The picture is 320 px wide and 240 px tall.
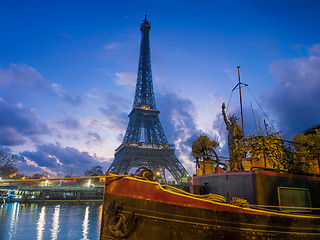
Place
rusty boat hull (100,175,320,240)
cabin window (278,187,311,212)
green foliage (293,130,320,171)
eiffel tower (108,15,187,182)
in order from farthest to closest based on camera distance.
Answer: eiffel tower (108,15,187,182) → green foliage (293,130,320,171) → cabin window (278,187,311,212) → rusty boat hull (100,175,320,240)

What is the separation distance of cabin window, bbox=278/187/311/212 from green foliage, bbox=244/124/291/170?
0.84m

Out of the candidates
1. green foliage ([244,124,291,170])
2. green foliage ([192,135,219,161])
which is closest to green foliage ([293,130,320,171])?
green foliage ([244,124,291,170])

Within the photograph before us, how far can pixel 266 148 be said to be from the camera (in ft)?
24.3

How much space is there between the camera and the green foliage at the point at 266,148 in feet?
23.8

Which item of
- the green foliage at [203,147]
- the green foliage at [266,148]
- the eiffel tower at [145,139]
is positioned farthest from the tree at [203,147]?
the eiffel tower at [145,139]

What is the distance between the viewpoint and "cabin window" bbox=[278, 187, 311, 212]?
675 cm

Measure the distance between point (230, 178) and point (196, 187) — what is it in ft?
4.74

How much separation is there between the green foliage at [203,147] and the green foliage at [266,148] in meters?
2.38

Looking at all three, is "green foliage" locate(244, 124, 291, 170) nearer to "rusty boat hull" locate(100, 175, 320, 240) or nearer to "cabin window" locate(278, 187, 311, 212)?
"cabin window" locate(278, 187, 311, 212)

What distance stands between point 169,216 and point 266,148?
4.06 m

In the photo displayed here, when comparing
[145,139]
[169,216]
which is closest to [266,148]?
[169,216]

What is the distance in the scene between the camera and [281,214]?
19.9ft

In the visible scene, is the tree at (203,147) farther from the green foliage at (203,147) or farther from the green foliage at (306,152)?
the green foliage at (306,152)

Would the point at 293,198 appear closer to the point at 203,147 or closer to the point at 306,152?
the point at 306,152
